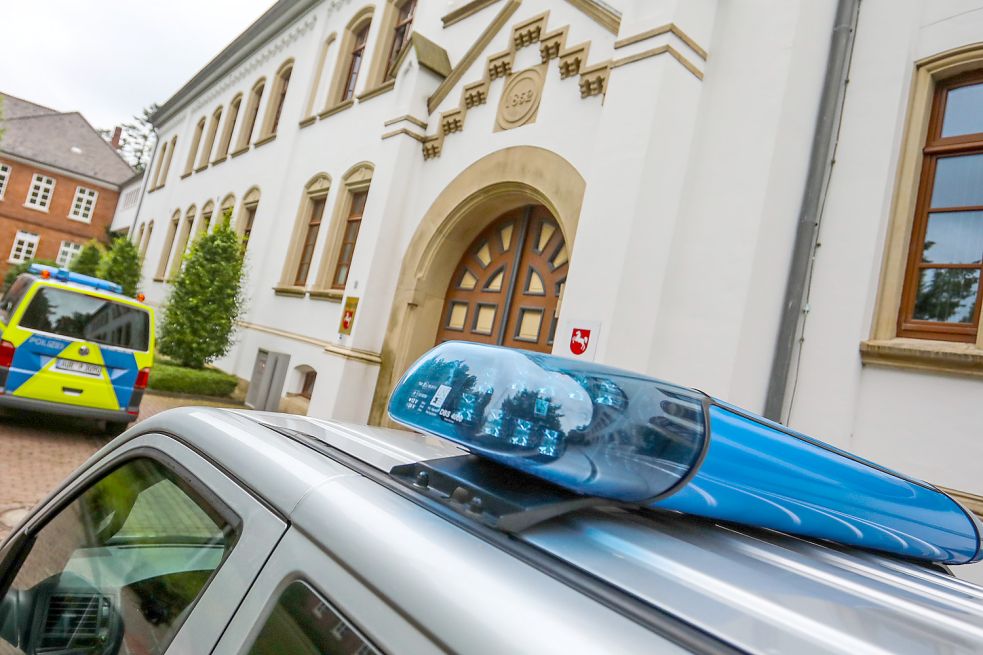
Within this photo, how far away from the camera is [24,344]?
6.75m

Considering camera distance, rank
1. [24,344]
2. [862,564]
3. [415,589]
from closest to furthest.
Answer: [415,589] < [862,564] < [24,344]

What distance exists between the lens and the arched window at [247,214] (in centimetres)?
1525

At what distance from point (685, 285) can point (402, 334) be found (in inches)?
177

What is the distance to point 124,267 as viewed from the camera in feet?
71.3

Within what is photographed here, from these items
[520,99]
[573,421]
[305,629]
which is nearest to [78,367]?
[520,99]

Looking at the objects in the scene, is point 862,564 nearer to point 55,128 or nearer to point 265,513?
point 265,513

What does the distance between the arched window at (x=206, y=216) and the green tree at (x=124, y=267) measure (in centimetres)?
499

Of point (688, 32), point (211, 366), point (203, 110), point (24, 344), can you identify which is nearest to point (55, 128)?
point (203, 110)

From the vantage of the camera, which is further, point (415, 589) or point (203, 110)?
point (203, 110)

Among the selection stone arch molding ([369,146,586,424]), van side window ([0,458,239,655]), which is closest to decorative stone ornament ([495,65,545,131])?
stone arch molding ([369,146,586,424])

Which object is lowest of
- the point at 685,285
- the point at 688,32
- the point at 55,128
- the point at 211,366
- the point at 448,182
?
the point at 211,366

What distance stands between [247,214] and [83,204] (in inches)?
1269

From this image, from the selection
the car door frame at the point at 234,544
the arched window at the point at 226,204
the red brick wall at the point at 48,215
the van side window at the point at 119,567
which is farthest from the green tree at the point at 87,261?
the car door frame at the point at 234,544

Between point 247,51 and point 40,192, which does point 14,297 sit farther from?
point 40,192
